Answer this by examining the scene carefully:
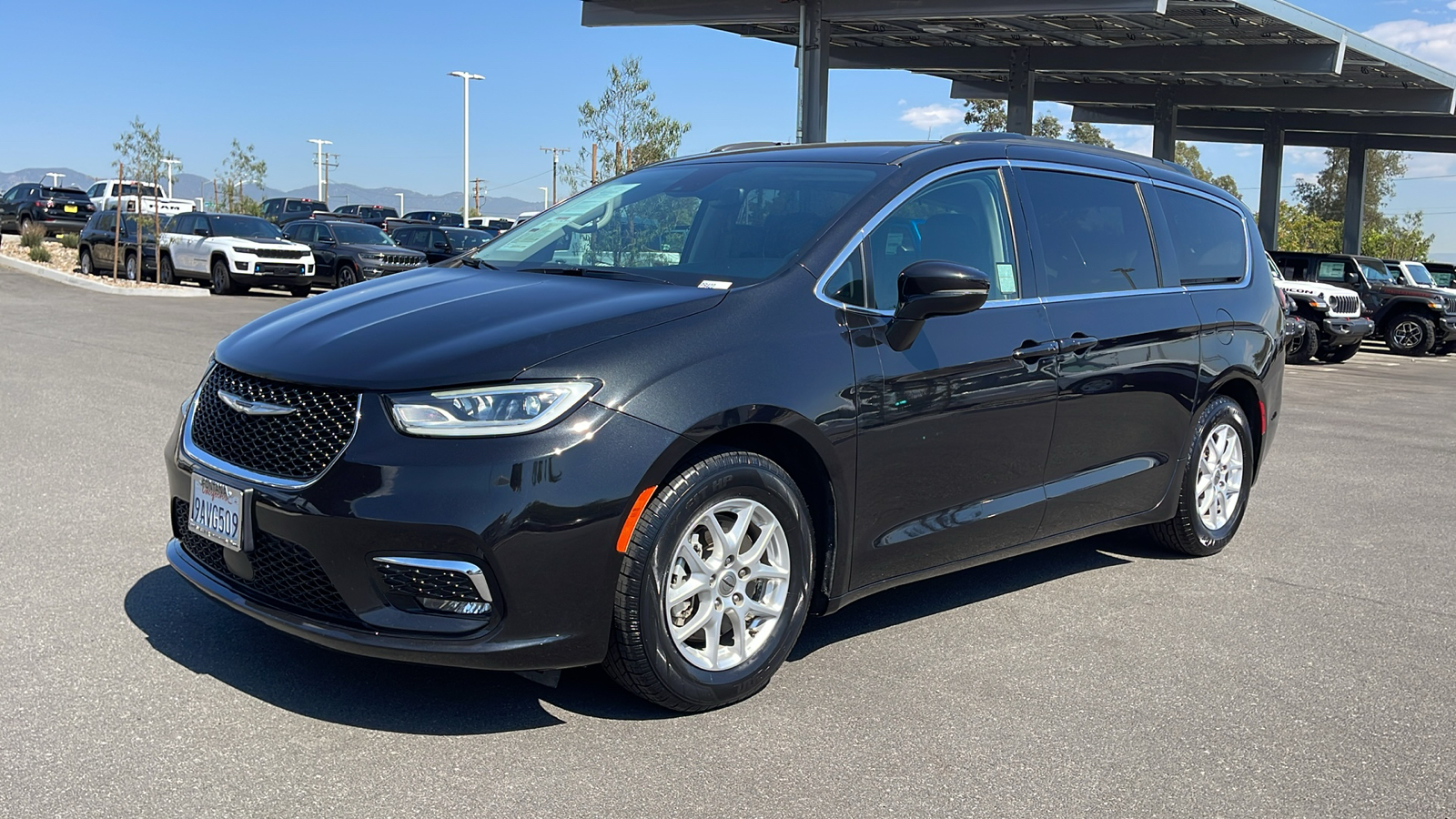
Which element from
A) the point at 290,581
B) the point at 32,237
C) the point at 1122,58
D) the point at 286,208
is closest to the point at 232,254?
the point at 32,237

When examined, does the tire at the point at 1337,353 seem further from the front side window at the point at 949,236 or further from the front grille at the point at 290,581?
the front grille at the point at 290,581

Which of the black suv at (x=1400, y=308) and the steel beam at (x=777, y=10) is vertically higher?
the steel beam at (x=777, y=10)

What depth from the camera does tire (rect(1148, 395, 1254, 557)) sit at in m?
6.06

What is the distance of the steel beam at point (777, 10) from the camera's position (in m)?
22.8

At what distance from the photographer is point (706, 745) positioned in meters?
3.74

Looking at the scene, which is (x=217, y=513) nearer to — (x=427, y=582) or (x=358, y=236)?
(x=427, y=582)

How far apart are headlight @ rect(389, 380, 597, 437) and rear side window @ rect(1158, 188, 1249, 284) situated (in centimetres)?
344

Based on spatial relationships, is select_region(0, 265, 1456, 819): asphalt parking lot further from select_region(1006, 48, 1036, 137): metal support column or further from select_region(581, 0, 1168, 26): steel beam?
select_region(1006, 48, 1036, 137): metal support column

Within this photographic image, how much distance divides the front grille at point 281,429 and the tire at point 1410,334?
26.0 meters

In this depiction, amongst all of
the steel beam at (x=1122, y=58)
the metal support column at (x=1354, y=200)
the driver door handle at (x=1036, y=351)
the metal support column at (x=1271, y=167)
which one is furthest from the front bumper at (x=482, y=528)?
the metal support column at (x=1354, y=200)

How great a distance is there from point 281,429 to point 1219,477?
4.48m

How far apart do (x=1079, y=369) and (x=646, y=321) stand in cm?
209

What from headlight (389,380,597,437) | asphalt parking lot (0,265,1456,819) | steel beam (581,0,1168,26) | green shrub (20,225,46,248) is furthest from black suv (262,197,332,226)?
headlight (389,380,597,437)

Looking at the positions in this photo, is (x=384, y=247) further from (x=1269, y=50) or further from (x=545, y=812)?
(x=545, y=812)
